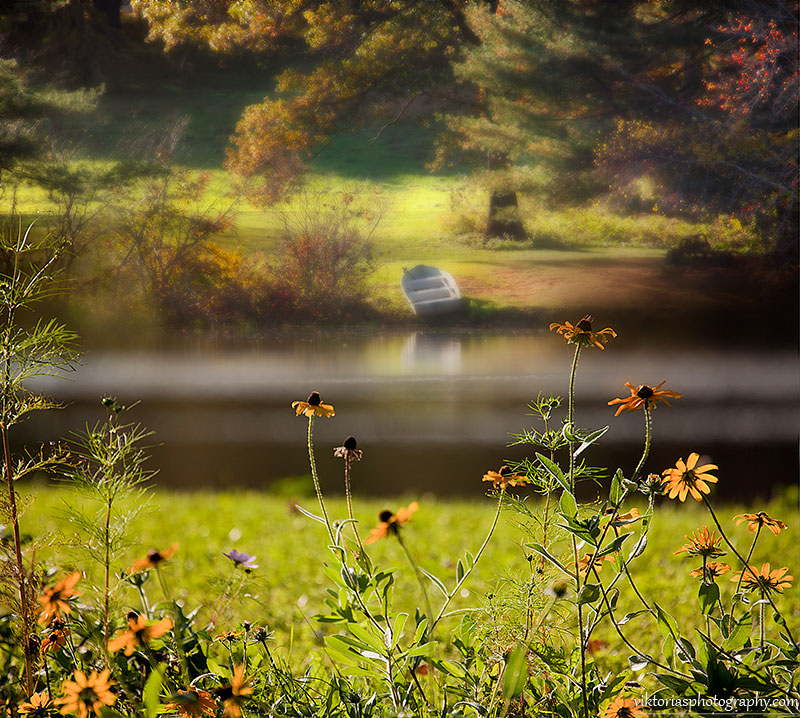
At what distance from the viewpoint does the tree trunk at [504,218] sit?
224 centimetres

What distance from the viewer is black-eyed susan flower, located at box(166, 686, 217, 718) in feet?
2.64

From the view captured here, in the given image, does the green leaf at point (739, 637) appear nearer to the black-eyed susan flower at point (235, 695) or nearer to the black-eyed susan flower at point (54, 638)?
the black-eyed susan flower at point (235, 695)

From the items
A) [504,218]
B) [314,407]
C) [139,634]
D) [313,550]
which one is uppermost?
[504,218]

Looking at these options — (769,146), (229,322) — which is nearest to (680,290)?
(769,146)

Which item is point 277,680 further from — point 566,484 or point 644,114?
point 644,114

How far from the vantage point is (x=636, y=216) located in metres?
2.24

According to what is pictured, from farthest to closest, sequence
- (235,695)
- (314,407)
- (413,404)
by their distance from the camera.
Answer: (413,404)
(314,407)
(235,695)

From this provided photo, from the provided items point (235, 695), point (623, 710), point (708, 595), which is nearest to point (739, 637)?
point (708, 595)

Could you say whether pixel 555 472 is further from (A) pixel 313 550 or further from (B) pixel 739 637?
(A) pixel 313 550

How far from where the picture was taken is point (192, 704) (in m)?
0.83

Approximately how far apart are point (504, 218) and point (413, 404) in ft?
2.15

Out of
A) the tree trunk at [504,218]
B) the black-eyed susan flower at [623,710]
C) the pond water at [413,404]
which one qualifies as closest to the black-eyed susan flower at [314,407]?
the black-eyed susan flower at [623,710]

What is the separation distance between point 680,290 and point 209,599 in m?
1.71

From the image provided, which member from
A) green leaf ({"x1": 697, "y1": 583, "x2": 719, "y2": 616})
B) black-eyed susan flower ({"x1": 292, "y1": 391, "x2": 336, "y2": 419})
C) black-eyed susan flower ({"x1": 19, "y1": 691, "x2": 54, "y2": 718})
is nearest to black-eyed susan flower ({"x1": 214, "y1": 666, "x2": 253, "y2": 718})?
black-eyed susan flower ({"x1": 19, "y1": 691, "x2": 54, "y2": 718})
